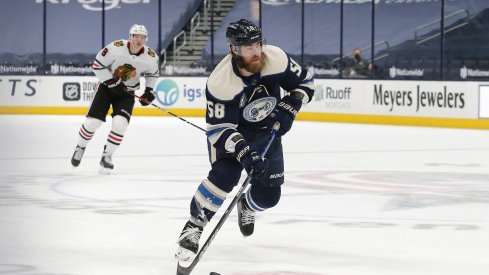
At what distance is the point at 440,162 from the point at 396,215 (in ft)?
15.2

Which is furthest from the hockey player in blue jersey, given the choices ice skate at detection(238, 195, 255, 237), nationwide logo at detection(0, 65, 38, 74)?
nationwide logo at detection(0, 65, 38, 74)

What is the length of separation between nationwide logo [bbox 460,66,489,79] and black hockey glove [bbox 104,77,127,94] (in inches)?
381

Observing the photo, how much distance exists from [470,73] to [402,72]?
190 cm

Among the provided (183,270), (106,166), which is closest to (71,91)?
(106,166)

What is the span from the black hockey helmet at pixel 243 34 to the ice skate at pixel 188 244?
830mm

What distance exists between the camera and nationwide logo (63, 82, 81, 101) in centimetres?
2258

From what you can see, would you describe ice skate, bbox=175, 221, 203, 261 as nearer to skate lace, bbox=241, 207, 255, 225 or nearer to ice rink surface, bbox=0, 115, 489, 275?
ice rink surface, bbox=0, 115, 489, 275

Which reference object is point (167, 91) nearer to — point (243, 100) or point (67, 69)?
point (67, 69)

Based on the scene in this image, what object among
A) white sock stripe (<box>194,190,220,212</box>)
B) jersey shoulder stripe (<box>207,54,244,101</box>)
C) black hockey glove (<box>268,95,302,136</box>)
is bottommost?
white sock stripe (<box>194,190,220,212</box>)

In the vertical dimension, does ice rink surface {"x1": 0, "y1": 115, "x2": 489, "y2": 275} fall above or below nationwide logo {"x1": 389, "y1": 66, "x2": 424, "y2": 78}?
below

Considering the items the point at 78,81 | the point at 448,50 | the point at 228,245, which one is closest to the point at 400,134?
the point at 448,50

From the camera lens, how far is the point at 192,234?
5016 millimetres

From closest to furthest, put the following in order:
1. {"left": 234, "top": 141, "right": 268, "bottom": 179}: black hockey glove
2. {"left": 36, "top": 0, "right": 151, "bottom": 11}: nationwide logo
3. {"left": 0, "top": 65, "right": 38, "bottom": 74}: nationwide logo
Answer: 1. {"left": 234, "top": 141, "right": 268, "bottom": 179}: black hockey glove
2. {"left": 0, "top": 65, "right": 38, "bottom": 74}: nationwide logo
3. {"left": 36, "top": 0, "right": 151, "bottom": 11}: nationwide logo

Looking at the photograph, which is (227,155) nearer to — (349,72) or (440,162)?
(440,162)
